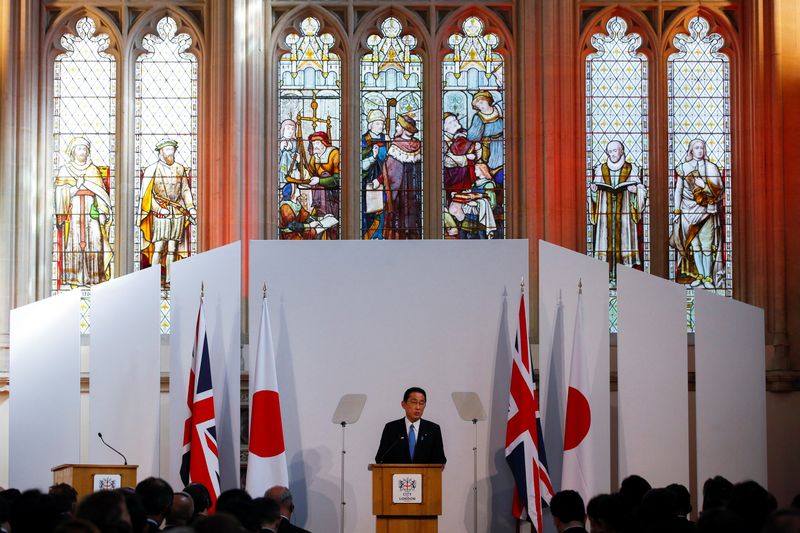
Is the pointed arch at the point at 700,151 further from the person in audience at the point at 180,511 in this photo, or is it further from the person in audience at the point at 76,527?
the person in audience at the point at 76,527

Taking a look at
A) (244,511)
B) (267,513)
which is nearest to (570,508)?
(267,513)

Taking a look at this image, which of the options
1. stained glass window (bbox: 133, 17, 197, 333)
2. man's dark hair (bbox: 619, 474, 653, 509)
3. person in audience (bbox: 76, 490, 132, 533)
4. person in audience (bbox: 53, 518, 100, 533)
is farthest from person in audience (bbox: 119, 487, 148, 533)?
stained glass window (bbox: 133, 17, 197, 333)

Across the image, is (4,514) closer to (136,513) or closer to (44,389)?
(136,513)

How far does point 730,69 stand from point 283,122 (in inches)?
201

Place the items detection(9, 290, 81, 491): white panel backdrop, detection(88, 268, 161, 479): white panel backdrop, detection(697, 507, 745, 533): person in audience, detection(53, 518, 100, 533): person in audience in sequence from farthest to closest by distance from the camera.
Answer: detection(9, 290, 81, 491): white panel backdrop
detection(88, 268, 161, 479): white panel backdrop
detection(697, 507, 745, 533): person in audience
detection(53, 518, 100, 533): person in audience

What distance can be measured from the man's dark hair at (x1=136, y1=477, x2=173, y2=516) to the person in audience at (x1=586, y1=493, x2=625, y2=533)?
2317 mm

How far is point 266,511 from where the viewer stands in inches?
246

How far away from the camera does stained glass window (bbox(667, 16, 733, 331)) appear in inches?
533

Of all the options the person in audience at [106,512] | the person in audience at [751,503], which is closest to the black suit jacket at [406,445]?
the person in audience at [751,503]

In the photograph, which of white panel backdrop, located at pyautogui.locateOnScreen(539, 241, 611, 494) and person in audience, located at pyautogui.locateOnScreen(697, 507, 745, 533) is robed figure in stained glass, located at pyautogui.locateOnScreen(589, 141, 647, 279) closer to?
white panel backdrop, located at pyautogui.locateOnScreen(539, 241, 611, 494)

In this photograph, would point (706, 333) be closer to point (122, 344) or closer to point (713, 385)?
point (713, 385)

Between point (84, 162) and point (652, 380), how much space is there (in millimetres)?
6903

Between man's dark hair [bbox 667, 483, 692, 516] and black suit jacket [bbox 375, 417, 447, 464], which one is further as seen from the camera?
black suit jacket [bbox 375, 417, 447, 464]

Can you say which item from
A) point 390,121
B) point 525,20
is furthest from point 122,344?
point 525,20
